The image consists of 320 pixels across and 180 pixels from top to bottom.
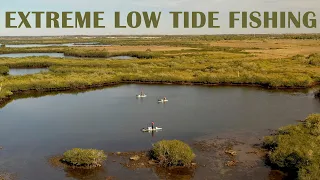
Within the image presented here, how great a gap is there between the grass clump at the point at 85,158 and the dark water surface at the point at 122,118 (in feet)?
3.54

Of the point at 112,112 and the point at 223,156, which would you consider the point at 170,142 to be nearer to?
the point at 223,156

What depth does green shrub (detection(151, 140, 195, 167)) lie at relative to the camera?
25.5 meters

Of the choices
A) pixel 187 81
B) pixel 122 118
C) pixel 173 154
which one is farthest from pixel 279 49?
pixel 173 154

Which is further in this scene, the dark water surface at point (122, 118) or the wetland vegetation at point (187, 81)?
the dark water surface at point (122, 118)

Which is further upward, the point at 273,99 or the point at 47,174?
the point at 273,99

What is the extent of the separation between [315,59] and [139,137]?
189 feet

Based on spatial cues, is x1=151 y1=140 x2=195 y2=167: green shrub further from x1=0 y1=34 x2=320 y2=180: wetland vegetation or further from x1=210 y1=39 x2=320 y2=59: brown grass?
x1=210 y1=39 x2=320 y2=59: brown grass

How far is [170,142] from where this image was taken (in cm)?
2672

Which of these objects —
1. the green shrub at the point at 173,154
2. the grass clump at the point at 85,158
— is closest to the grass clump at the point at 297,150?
the green shrub at the point at 173,154

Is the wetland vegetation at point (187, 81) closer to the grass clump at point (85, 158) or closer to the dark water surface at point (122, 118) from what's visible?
the grass clump at point (85, 158)

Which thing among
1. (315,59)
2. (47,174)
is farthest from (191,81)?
(47,174)

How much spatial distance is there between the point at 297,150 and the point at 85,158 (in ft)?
48.6

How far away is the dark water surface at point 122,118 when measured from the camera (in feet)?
97.6

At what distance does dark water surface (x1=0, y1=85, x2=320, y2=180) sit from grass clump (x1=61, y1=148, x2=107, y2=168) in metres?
1.08
